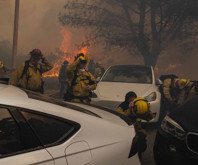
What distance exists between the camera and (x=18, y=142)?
72.6 inches

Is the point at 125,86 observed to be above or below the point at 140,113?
below

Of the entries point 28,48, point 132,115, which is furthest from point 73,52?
point 132,115

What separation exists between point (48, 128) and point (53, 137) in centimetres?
8

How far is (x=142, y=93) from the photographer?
6090 mm

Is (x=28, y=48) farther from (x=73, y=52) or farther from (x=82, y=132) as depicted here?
(x=82, y=132)

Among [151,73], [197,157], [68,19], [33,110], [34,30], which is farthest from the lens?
[34,30]

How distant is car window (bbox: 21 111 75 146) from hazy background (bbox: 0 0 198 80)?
2592 cm

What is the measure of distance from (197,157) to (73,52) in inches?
1071

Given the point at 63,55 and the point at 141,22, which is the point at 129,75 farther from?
the point at 63,55

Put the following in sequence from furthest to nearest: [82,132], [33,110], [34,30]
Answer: [34,30] → [82,132] → [33,110]

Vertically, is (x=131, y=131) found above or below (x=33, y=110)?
below

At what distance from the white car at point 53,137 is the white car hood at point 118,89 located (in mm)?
3699

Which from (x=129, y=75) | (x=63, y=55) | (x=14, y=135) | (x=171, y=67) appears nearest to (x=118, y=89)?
(x=129, y=75)

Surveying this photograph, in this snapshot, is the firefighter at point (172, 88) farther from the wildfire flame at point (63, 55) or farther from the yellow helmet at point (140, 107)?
the wildfire flame at point (63, 55)
